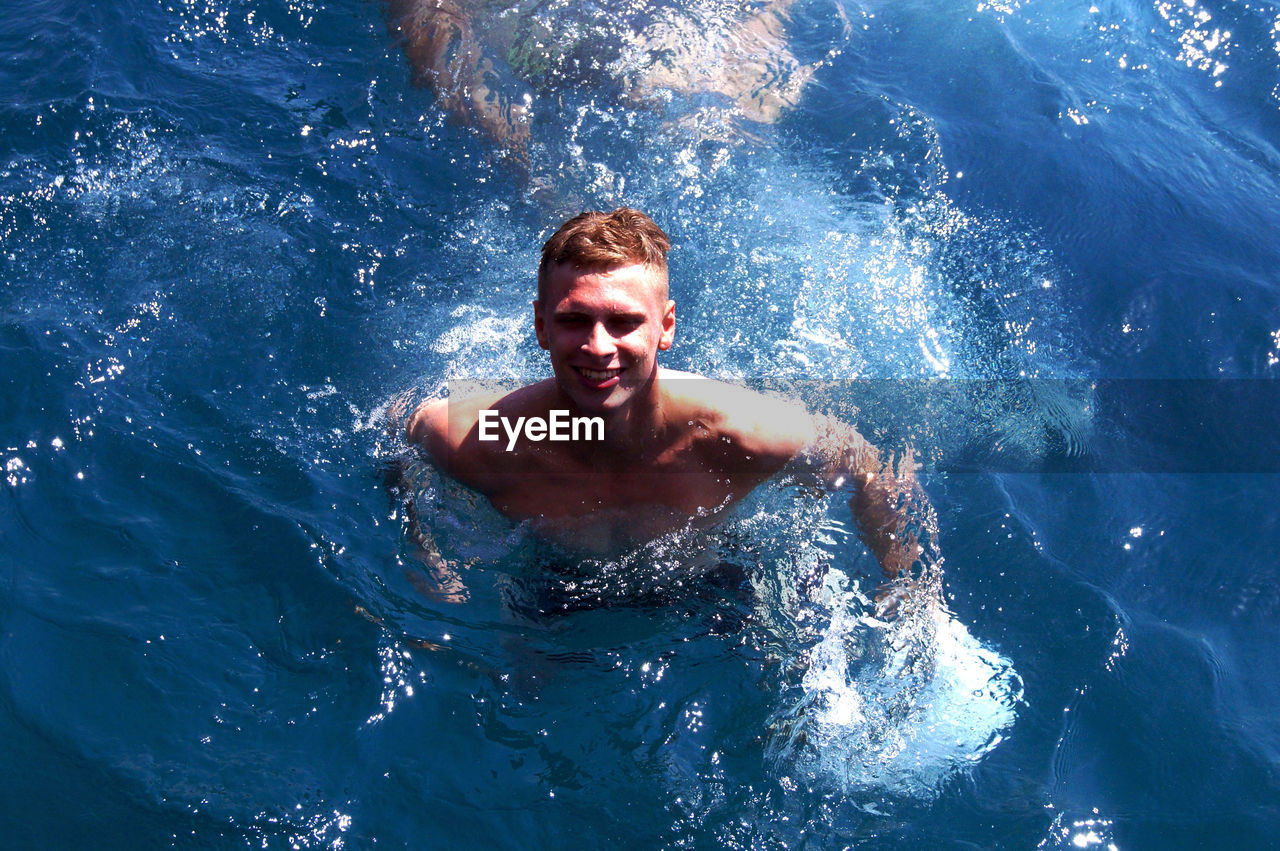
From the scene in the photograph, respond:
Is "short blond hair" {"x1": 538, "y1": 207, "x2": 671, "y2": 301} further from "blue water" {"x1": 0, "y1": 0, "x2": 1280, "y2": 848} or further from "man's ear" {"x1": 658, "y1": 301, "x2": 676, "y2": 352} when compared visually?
"blue water" {"x1": 0, "y1": 0, "x2": 1280, "y2": 848}

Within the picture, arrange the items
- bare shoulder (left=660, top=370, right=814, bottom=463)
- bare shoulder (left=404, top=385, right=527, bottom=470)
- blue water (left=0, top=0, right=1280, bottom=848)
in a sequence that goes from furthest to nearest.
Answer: bare shoulder (left=404, top=385, right=527, bottom=470) < bare shoulder (left=660, top=370, right=814, bottom=463) < blue water (left=0, top=0, right=1280, bottom=848)

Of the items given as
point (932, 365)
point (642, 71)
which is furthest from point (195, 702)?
point (642, 71)

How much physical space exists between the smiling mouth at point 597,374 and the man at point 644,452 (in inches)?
1.6

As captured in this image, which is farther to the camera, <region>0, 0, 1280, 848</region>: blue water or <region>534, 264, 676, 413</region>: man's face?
<region>0, 0, 1280, 848</region>: blue water

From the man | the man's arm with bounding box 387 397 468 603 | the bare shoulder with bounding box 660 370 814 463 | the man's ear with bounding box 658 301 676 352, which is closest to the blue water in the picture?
the man's arm with bounding box 387 397 468 603

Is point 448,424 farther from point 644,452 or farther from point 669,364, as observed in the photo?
point 669,364

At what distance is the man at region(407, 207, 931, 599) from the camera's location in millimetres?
2959

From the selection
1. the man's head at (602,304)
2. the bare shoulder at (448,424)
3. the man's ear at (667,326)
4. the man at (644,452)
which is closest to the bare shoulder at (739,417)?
the man at (644,452)

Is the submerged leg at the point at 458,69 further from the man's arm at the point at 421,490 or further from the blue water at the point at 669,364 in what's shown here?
the man's arm at the point at 421,490

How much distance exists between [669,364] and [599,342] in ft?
5.56

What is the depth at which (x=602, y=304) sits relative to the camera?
2768 mm

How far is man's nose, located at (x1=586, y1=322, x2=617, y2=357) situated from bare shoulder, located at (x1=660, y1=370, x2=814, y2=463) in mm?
530

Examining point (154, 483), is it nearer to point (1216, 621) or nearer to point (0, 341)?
point (0, 341)

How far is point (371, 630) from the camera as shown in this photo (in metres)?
3.45
